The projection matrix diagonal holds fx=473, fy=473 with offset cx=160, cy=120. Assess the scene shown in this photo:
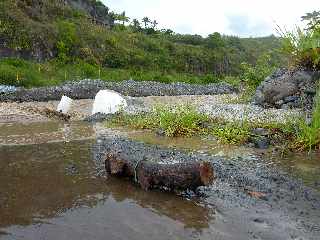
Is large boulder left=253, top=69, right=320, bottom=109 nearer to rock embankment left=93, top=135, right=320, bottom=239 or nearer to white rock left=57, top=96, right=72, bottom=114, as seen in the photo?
rock embankment left=93, top=135, right=320, bottom=239

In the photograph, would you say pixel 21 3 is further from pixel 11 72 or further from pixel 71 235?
pixel 71 235

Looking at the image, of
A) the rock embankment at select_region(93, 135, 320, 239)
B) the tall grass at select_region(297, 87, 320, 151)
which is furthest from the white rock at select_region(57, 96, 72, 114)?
the tall grass at select_region(297, 87, 320, 151)

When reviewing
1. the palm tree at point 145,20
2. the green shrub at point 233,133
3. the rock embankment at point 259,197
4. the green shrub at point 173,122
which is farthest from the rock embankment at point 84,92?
the palm tree at point 145,20

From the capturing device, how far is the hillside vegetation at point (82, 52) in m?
28.0

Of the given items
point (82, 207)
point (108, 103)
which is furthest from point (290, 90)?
point (82, 207)

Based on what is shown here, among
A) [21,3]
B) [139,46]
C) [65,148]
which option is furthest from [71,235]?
[139,46]

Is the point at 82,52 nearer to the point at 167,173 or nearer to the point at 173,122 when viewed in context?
the point at 173,122

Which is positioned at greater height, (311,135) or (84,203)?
(311,135)

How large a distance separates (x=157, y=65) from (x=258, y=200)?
43592 millimetres

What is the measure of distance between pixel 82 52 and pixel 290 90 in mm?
28254

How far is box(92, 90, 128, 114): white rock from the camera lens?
14.1 m

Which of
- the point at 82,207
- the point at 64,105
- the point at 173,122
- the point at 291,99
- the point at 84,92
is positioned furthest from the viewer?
the point at 84,92

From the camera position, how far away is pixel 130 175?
6.65 metres

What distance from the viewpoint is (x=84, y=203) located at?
5.61 m
